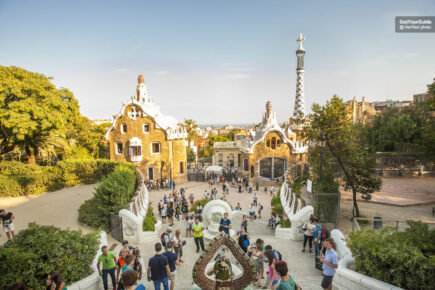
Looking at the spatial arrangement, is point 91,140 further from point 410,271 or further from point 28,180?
point 410,271

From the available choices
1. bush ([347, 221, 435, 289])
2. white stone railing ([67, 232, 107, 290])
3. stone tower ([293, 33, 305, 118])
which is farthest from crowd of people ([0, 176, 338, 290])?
stone tower ([293, 33, 305, 118])

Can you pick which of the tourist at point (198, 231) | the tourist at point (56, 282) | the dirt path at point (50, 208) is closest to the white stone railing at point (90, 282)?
the tourist at point (56, 282)

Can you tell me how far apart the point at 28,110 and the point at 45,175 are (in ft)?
16.5

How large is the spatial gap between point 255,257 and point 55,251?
483cm

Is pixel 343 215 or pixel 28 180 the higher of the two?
pixel 28 180

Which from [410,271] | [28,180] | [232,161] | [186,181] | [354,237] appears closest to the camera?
[410,271]

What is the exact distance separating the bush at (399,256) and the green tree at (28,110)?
62.7 feet

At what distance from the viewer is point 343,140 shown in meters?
12.3

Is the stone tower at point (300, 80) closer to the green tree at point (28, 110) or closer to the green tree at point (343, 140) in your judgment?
the green tree at point (343, 140)

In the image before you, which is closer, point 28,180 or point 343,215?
point 343,215

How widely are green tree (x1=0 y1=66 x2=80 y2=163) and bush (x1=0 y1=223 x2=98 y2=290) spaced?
42.6ft

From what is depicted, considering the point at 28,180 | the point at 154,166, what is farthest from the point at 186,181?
Answer: the point at 28,180

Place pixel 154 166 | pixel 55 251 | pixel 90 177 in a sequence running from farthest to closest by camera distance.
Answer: pixel 154 166 → pixel 90 177 → pixel 55 251

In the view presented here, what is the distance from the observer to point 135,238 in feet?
32.6
